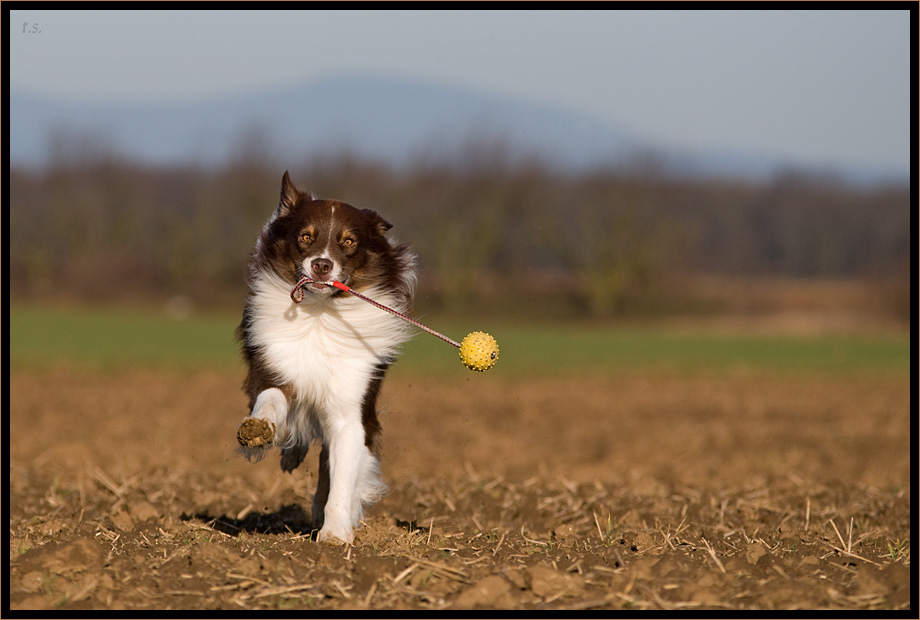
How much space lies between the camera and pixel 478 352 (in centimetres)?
677

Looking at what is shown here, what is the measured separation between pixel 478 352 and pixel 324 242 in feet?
4.14

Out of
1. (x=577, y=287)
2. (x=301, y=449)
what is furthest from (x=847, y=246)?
(x=301, y=449)

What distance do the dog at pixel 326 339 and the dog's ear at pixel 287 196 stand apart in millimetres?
15

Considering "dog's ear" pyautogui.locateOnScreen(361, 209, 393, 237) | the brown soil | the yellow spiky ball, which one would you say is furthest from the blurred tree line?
the yellow spiky ball

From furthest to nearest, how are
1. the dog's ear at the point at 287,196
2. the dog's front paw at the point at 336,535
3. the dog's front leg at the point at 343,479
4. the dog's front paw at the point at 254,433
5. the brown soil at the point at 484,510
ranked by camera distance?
the dog's ear at the point at 287,196
the dog's front leg at the point at 343,479
the dog's front paw at the point at 336,535
the dog's front paw at the point at 254,433
the brown soil at the point at 484,510

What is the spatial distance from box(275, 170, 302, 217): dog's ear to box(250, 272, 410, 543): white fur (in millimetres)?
536

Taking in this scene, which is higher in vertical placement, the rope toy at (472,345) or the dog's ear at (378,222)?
the dog's ear at (378,222)

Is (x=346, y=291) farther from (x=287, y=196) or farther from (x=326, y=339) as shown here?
(x=287, y=196)

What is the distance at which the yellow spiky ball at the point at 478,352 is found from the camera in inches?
266

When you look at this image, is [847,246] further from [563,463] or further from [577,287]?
[563,463]

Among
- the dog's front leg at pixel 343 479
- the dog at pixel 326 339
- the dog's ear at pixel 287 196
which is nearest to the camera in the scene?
the dog's front leg at pixel 343 479

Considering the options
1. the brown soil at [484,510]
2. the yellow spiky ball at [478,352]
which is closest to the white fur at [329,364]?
the brown soil at [484,510]

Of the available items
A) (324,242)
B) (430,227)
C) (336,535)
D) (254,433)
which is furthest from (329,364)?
(430,227)

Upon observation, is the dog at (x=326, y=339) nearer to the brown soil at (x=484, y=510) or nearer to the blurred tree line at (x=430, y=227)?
the brown soil at (x=484, y=510)
